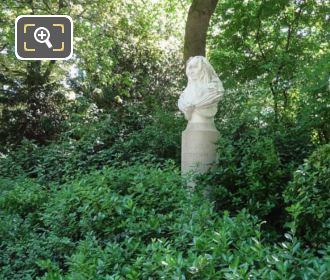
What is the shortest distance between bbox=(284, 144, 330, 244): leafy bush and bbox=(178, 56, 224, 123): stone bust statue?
7.17ft

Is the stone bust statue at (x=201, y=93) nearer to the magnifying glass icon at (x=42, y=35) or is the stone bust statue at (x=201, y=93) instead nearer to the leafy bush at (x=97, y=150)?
the leafy bush at (x=97, y=150)

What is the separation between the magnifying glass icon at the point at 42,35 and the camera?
2.52 metres

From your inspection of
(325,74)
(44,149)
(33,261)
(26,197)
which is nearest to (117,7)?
(44,149)

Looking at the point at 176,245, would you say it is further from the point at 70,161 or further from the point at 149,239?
the point at 70,161

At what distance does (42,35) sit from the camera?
2533mm

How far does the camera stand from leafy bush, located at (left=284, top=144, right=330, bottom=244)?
2643 mm

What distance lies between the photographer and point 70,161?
6.48m

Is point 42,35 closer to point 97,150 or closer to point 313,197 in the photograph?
point 313,197

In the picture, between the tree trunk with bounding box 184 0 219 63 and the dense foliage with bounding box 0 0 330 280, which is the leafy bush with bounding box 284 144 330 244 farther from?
the tree trunk with bounding box 184 0 219 63

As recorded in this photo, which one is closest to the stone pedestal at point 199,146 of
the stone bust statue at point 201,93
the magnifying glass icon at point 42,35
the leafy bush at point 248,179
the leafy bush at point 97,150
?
the stone bust statue at point 201,93

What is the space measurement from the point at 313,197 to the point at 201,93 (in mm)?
2536

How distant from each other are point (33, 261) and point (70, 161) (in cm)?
368

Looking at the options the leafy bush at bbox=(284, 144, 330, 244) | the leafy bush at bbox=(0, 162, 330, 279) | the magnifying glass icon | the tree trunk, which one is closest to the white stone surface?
the leafy bush at bbox=(0, 162, 330, 279)

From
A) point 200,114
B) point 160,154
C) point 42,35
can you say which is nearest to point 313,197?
point 42,35
